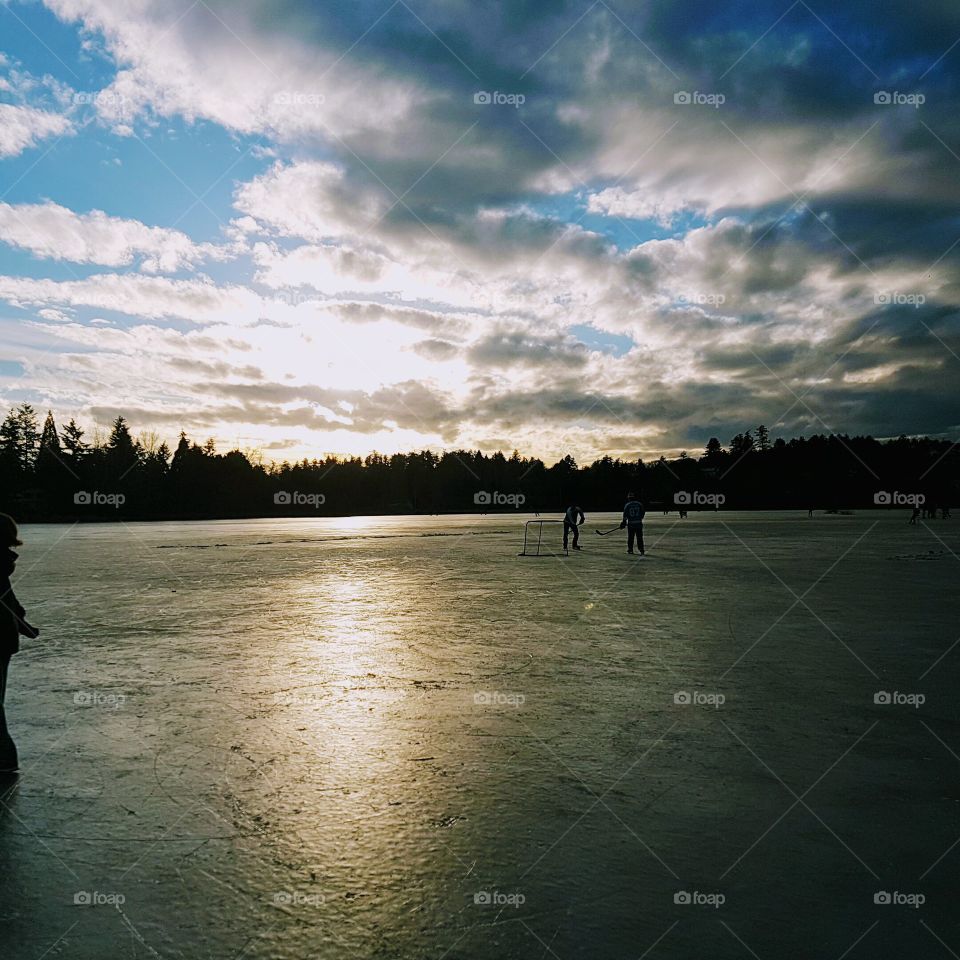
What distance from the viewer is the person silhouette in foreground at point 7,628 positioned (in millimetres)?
4230

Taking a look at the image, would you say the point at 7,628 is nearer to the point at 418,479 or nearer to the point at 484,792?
the point at 484,792

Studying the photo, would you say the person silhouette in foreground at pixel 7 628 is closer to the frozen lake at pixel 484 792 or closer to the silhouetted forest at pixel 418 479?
the frozen lake at pixel 484 792

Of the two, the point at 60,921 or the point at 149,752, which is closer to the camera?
the point at 60,921

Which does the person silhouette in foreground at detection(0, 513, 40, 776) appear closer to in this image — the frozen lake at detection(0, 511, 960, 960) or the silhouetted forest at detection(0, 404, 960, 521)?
the frozen lake at detection(0, 511, 960, 960)

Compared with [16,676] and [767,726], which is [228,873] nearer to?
[767,726]

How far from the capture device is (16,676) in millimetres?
6582

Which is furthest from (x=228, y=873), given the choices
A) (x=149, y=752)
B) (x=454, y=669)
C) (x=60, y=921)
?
(x=454, y=669)

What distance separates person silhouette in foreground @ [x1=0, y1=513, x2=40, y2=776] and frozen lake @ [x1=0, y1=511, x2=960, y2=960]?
25 cm

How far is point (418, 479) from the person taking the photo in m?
138

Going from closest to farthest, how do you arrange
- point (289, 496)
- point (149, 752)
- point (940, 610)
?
point (149, 752) → point (940, 610) → point (289, 496)

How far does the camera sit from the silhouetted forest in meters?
91.3

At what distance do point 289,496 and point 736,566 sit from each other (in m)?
114

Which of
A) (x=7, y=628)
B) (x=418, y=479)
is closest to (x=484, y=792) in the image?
(x=7, y=628)

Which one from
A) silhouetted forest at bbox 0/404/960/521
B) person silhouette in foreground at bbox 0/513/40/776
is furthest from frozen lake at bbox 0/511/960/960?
silhouetted forest at bbox 0/404/960/521
